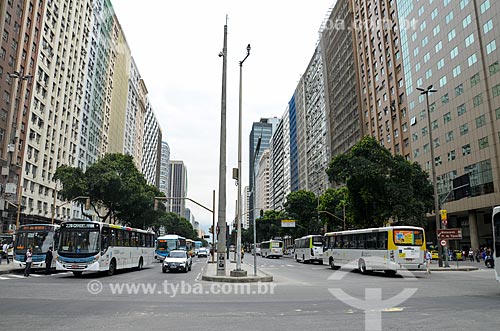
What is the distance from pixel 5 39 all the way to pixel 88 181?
2126cm

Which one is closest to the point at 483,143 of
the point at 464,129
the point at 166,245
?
the point at 464,129

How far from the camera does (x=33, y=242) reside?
26.7 m

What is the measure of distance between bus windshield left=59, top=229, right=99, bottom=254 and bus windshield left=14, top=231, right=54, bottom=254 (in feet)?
18.9

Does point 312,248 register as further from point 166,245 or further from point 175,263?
point 175,263

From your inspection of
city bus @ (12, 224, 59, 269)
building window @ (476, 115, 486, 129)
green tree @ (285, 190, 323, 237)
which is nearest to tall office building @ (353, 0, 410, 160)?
building window @ (476, 115, 486, 129)

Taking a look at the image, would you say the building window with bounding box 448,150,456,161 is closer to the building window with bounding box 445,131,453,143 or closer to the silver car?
the building window with bounding box 445,131,453,143

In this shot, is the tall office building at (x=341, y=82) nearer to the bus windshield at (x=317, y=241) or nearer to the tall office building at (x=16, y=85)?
the bus windshield at (x=317, y=241)

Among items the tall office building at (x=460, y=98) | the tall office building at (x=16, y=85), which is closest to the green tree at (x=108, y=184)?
the tall office building at (x=16, y=85)

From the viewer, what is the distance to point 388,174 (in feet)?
122

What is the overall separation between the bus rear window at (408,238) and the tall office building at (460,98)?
19093 mm

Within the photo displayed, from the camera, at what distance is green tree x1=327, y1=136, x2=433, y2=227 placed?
116 ft

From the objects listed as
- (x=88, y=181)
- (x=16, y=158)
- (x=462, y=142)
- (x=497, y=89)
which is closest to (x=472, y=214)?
(x=462, y=142)

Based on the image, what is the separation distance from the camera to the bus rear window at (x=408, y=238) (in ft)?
78.0

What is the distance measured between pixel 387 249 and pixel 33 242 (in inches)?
894
